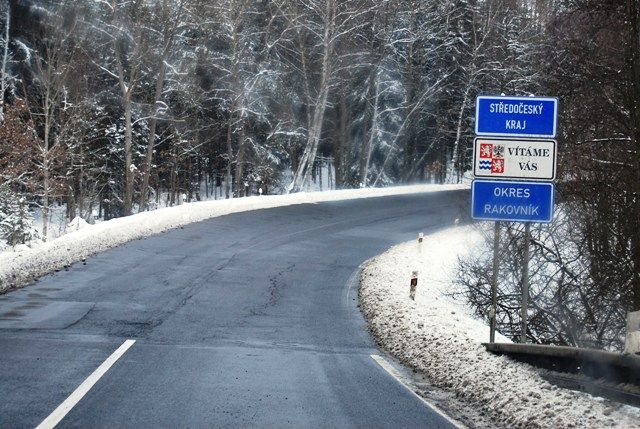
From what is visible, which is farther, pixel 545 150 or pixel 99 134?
pixel 99 134

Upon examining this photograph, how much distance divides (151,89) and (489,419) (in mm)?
43087

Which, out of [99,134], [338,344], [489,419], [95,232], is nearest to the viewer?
[489,419]

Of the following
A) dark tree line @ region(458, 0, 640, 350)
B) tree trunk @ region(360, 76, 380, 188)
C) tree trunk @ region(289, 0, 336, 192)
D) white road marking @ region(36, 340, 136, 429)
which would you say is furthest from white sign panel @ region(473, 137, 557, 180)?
tree trunk @ region(360, 76, 380, 188)

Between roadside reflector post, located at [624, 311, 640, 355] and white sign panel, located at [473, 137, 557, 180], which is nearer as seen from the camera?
roadside reflector post, located at [624, 311, 640, 355]

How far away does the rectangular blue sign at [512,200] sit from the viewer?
11383mm

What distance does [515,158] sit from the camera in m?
11.4

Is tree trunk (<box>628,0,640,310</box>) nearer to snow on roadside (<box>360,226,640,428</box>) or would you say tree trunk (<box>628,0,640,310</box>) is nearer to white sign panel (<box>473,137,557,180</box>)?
snow on roadside (<box>360,226,640,428</box>)

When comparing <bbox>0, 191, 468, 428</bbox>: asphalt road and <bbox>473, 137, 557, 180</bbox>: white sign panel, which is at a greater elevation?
<bbox>473, 137, 557, 180</bbox>: white sign panel

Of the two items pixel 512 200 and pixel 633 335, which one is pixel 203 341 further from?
pixel 633 335

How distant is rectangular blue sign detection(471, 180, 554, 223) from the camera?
11.4 m

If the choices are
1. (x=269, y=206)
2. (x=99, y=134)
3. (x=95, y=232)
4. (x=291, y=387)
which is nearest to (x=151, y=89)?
(x=99, y=134)

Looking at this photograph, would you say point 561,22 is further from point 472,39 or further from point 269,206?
point 472,39

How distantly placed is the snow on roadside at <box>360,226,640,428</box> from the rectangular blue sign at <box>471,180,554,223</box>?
1.74m

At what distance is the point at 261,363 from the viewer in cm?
1095
